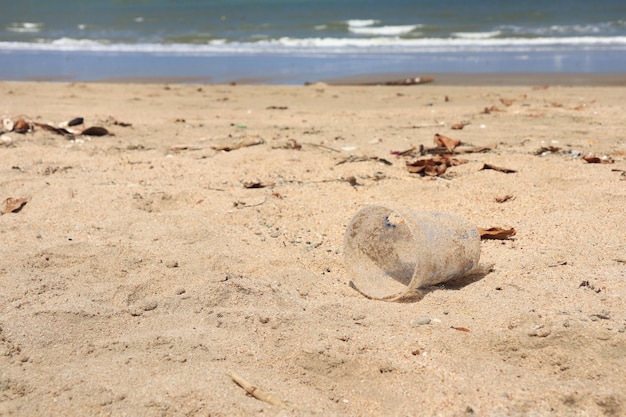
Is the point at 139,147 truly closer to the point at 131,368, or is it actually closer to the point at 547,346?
the point at 131,368

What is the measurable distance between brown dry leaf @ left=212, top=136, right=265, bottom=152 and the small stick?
3.24m

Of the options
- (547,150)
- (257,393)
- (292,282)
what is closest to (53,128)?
(292,282)

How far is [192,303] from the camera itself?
2.70 m

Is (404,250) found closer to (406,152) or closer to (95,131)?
(406,152)

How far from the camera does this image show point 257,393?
6.79ft

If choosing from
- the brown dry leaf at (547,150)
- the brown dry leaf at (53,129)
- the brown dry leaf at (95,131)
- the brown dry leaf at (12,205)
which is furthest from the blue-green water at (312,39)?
the brown dry leaf at (12,205)

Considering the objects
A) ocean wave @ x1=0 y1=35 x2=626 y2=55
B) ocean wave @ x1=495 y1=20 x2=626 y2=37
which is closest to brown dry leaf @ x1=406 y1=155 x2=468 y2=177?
ocean wave @ x1=0 y1=35 x2=626 y2=55

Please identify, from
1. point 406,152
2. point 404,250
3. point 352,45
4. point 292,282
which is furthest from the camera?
point 352,45

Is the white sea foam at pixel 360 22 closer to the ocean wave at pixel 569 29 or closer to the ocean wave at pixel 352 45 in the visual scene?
the ocean wave at pixel 352 45

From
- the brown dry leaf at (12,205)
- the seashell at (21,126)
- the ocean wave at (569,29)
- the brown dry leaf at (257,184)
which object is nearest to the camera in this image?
the brown dry leaf at (12,205)

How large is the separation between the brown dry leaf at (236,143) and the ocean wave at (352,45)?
31.6 feet

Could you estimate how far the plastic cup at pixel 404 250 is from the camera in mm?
2742

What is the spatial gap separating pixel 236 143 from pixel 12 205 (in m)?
1.89

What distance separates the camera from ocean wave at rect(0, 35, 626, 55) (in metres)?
14.4
